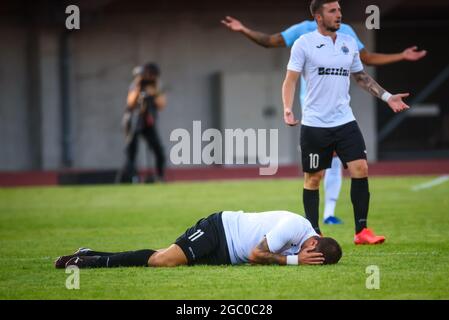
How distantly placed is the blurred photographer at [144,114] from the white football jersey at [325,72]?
10578 millimetres

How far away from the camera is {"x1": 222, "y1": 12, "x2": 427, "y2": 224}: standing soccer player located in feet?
37.7

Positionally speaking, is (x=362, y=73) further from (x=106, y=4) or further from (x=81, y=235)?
(x=106, y=4)

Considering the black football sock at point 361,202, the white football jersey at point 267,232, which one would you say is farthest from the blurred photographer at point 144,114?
the white football jersey at point 267,232

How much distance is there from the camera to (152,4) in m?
26.7

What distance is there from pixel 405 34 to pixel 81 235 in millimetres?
16603

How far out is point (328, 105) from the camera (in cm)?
1048

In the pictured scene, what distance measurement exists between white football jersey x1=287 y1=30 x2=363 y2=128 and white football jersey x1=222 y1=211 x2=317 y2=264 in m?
2.10

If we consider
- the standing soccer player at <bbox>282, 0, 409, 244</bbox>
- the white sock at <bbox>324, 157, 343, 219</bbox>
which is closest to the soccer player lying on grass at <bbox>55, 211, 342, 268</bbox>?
the standing soccer player at <bbox>282, 0, 409, 244</bbox>

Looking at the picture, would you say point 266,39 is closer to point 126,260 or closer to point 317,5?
point 317,5

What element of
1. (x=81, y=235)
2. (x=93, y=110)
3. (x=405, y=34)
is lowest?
(x=81, y=235)

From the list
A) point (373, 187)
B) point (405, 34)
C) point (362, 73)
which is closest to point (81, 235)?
point (362, 73)

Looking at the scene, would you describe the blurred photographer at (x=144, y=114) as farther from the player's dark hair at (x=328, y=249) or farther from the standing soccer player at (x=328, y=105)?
the player's dark hair at (x=328, y=249)

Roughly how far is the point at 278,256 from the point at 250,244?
240 millimetres

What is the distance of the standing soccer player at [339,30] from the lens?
37.7 ft
